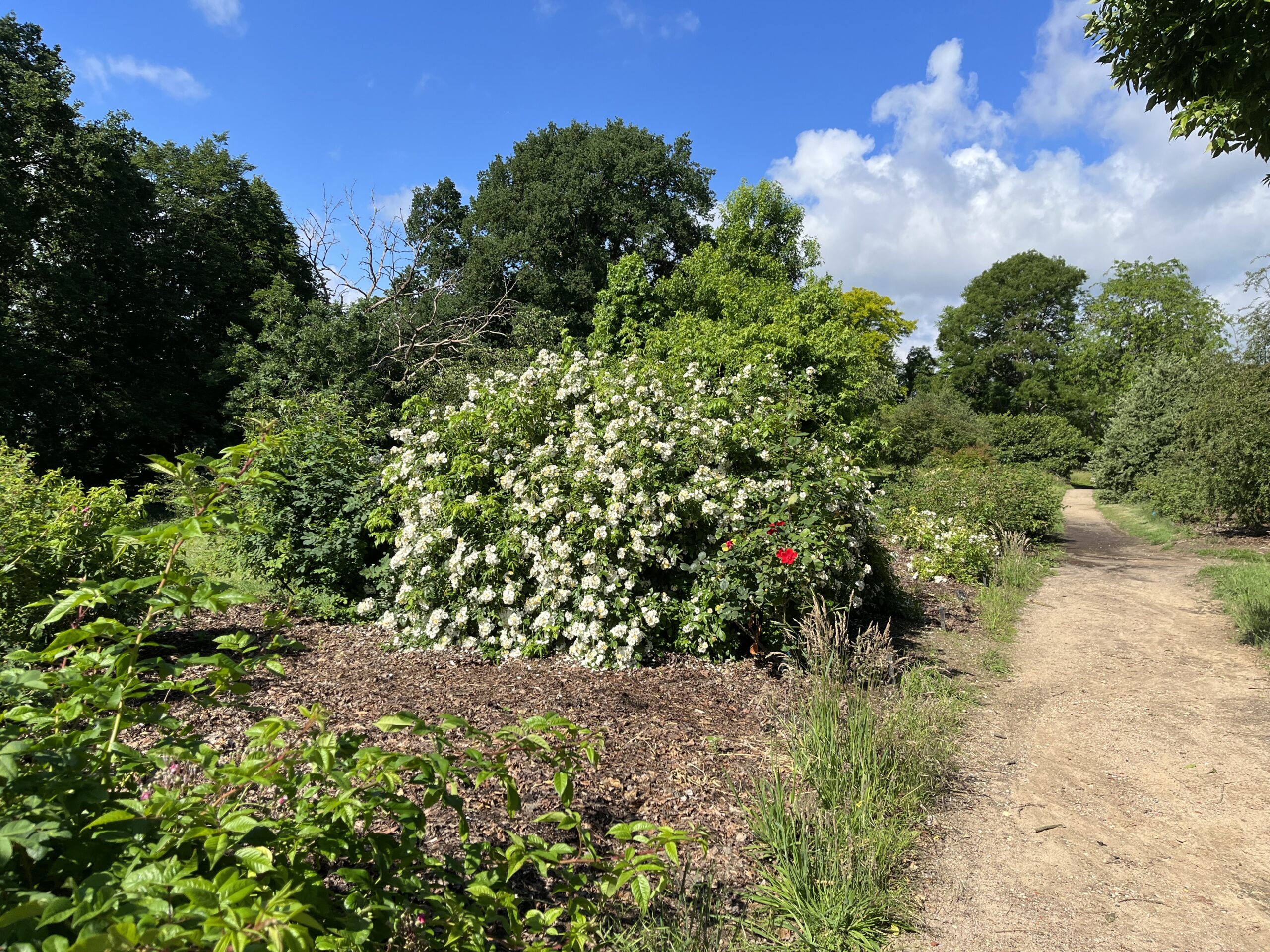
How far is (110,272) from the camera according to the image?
18062 mm

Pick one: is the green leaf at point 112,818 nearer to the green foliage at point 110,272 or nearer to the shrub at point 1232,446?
the shrub at point 1232,446

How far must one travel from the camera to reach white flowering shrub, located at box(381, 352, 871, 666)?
4.92m

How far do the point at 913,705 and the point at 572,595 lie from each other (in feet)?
7.90

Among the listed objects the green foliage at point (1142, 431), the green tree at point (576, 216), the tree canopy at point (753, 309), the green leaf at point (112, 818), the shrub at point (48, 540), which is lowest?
the green leaf at point (112, 818)

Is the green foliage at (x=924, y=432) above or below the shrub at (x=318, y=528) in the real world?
above

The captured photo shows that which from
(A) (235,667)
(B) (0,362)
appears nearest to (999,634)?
(A) (235,667)

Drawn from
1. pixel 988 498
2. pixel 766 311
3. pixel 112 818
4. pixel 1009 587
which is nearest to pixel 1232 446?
pixel 988 498

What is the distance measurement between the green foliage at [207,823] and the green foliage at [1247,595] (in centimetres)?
766

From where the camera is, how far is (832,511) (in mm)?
5586

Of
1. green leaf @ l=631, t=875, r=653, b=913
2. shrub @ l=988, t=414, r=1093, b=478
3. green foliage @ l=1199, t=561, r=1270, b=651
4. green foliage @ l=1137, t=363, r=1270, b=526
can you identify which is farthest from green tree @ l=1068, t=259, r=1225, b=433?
green leaf @ l=631, t=875, r=653, b=913

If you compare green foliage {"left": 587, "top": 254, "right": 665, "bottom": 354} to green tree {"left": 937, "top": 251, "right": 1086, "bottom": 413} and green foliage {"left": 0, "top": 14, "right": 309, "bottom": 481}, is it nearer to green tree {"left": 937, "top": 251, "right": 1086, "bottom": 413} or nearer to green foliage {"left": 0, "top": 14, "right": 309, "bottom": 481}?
green foliage {"left": 0, "top": 14, "right": 309, "bottom": 481}

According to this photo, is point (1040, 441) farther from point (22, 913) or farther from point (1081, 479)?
point (22, 913)

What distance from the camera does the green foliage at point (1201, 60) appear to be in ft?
14.1

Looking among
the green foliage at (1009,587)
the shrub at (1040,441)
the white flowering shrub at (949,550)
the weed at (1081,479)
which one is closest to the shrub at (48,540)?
the green foliage at (1009,587)
